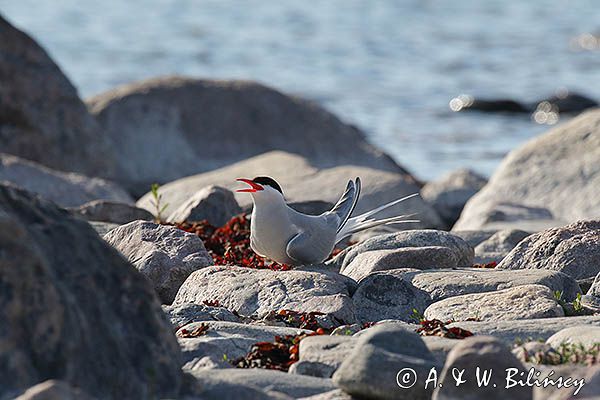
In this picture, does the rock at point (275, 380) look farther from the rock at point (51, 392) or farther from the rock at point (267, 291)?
the rock at point (267, 291)

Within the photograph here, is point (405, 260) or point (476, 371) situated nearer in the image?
point (476, 371)

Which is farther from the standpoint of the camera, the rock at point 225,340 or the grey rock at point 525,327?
the grey rock at point 525,327

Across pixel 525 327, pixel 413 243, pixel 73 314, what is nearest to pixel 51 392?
pixel 73 314

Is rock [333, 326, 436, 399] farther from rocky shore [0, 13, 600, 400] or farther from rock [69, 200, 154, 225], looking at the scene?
rock [69, 200, 154, 225]

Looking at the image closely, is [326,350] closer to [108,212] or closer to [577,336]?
[577,336]

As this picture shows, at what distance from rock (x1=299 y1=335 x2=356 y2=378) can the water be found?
12.2 metres

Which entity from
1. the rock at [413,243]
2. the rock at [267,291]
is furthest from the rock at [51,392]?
the rock at [413,243]

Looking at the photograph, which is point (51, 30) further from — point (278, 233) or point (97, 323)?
point (97, 323)

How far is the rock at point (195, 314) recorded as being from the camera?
6.73 m

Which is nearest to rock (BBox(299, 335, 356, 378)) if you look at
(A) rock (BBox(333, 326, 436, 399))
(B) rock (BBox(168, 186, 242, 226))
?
(A) rock (BBox(333, 326, 436, 399))

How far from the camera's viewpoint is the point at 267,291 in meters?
7.18

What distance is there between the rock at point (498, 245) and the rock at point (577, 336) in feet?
10.9

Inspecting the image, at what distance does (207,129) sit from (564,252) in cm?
840

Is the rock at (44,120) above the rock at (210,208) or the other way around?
above
